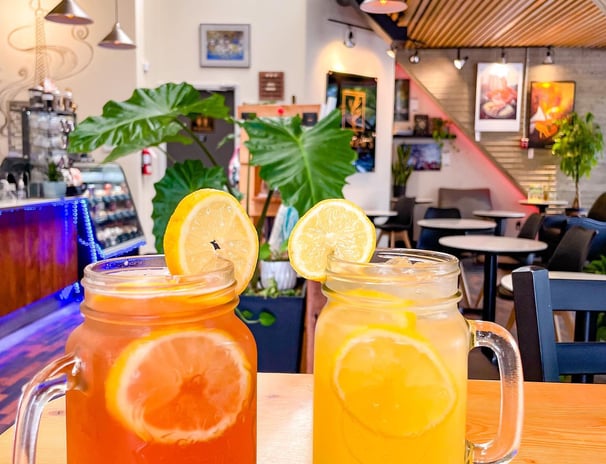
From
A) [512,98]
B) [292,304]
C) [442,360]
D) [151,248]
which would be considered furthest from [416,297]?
[512,98]

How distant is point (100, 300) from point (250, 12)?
314 inches

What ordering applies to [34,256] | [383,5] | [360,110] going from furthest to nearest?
1. [360,110]
2. [383,5]
3. [34,256]

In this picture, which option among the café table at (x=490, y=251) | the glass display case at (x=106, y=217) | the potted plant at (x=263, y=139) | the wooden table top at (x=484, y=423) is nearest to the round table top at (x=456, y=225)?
the café table at (x=490, y=251)

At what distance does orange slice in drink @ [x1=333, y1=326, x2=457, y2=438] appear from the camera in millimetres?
539

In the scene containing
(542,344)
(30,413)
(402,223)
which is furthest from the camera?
(402,223)

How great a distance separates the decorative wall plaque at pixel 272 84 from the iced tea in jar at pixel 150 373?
756 centimetres

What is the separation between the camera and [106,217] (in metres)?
6.21

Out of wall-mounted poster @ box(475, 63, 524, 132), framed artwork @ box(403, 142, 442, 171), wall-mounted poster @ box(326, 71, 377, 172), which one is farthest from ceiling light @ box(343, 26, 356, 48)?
wall-mounted poster @ box(475, 63, 524, 132)

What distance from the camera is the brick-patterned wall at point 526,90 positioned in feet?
32.4

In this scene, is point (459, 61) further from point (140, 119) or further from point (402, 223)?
point (140, 119)

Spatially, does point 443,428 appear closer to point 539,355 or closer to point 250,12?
point 539,355

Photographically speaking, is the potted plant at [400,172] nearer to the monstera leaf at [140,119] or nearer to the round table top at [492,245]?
the round table top at [492,245]

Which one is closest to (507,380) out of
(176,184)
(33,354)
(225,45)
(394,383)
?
Result: (394,383)

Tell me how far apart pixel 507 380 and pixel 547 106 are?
10.3 meters
